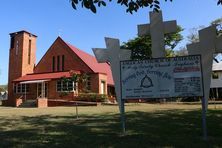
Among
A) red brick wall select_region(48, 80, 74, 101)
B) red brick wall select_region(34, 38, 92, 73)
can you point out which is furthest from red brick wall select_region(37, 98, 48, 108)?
red brick wall select_region(34, 38, 92, 73)

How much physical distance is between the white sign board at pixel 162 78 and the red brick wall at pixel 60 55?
1068 inches

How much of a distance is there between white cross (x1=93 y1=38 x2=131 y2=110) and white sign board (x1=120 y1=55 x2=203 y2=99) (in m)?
0.39

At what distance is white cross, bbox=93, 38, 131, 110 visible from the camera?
392 inches

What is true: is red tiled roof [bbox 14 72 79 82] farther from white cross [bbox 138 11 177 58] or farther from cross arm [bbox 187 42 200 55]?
cross arm [bbox 187 42 200 55]

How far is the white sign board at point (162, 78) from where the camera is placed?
352 inches

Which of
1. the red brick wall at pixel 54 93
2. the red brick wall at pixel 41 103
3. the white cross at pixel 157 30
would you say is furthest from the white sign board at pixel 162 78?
the red brick wall at pixel 54 93

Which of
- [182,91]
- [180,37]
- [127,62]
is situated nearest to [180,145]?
[182,91]

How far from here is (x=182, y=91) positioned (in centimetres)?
895

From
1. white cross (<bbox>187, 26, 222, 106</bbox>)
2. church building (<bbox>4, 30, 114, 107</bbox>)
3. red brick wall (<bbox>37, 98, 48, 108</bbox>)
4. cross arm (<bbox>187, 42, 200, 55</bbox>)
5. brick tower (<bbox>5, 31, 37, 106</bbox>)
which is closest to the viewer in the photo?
white cross (<bbox>187, 26, 222, 106</bbox>)

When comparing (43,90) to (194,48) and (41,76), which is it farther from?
(194,48)

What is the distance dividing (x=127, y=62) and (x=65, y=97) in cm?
2619

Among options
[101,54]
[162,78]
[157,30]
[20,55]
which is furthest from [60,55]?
[162,78]

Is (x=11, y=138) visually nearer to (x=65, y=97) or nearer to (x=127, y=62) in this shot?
(x=127, y=62)

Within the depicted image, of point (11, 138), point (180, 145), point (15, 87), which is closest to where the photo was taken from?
point (180, 145)
